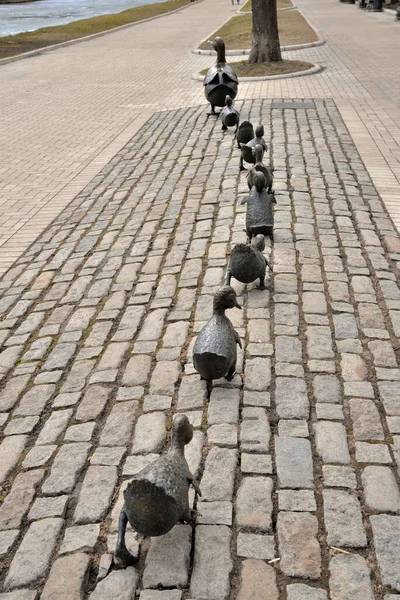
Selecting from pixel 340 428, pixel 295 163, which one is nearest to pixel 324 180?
pixel 295 163

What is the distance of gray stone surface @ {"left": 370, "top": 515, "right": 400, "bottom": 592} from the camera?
299cm

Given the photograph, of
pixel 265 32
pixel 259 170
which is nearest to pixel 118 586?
pixel 259 170

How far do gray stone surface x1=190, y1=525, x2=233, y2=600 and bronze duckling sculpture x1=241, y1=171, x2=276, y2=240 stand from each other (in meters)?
3.75

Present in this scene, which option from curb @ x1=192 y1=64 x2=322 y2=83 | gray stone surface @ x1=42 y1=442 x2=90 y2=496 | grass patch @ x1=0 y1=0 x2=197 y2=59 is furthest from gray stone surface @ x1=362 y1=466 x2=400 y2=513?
grass patch @ x1=0 y1=0 x2=197 y2=59

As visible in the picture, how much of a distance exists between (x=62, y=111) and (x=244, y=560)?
13.2m

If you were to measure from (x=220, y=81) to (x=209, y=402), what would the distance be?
29.6 ft

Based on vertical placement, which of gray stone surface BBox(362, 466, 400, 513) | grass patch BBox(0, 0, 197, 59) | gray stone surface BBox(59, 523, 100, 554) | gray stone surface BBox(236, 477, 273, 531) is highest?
gray stone surface BBox(59, 523, 100, 554)

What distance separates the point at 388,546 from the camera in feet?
10.3

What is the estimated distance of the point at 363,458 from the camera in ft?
12.3

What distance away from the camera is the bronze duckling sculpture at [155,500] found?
2.91 metres

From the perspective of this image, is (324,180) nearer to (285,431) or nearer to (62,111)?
(285,431)

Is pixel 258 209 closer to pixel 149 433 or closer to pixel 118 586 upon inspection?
pixel 149 433

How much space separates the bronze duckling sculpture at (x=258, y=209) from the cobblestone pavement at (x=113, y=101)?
1.90 m

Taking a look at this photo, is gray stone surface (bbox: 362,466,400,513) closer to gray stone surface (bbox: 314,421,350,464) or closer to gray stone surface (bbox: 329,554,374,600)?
gray stone surface (bbox: 314,421,350,464)
